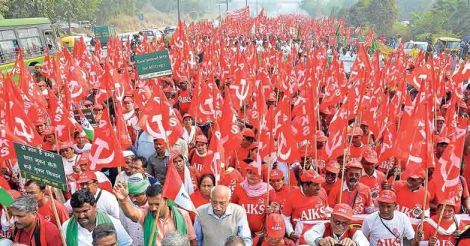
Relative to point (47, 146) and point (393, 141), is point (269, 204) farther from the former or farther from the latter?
point (47, 146)

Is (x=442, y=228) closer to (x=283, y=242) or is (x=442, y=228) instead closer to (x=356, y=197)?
(x=356, y=197)

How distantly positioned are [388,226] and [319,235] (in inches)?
26.6

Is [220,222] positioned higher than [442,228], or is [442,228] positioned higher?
[220,222]

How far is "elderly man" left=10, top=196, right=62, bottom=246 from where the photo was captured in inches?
137

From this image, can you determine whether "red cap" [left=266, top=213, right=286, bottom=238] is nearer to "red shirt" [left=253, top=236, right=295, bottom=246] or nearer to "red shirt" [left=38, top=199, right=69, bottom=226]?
"red shirt" [left=253, top=236, right=295, bottom=246]

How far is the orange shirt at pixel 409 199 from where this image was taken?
456 cm

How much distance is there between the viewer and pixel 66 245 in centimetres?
354

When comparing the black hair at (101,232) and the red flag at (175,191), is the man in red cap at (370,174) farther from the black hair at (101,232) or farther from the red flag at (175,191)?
the black hair at (101,232)

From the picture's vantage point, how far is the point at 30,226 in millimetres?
3549

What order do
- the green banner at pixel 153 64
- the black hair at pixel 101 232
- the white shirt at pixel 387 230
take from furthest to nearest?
1. the green banner at pixel 153 64
2. the white shirt at pixel 387 230
3. the black hair at pixel 101 232

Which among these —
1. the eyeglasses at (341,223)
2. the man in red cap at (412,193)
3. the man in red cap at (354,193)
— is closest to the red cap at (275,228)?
the eyeglasses at (341,223)

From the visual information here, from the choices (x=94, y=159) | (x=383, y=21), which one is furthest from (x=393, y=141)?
(x=383, y=21)

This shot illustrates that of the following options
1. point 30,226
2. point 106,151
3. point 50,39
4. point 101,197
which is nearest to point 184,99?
point 106,151

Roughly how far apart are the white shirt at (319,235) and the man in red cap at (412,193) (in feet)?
3.52
